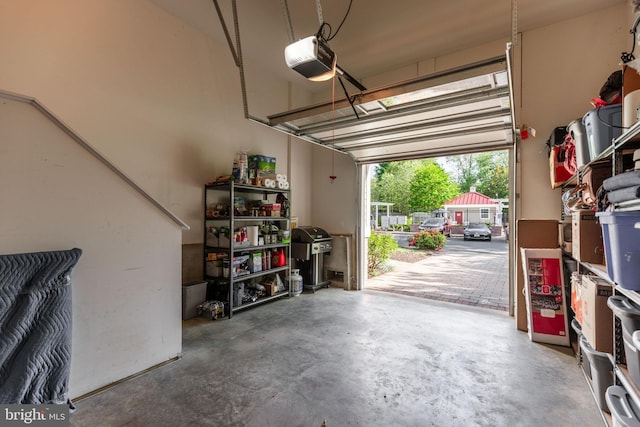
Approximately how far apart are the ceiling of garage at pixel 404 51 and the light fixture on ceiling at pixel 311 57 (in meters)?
0.55

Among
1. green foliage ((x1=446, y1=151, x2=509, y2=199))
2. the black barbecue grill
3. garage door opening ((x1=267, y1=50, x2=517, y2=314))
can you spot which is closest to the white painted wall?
garage door opening ((x1=267, y1=50, x2=517, y2=314))

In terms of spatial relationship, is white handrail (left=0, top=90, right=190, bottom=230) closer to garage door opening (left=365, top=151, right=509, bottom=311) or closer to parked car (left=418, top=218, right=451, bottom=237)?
garage door opening (left=365, top=151, right=509, bottom=311)

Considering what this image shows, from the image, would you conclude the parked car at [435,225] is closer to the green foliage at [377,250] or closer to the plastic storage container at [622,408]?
the green foliage at [377,250]

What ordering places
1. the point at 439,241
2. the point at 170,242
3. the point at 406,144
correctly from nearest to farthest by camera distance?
the point at 170,242
the point at 406,144
the point at 439,241

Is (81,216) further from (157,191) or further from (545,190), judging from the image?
(545,190)

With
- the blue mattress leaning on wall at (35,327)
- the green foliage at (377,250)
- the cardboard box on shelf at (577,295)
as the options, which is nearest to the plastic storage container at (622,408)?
the cardboard box on shelf at (577,295)

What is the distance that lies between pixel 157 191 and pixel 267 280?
7.23 ft

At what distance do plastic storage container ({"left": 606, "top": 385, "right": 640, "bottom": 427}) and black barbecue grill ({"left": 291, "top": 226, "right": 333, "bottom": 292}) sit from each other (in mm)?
3857

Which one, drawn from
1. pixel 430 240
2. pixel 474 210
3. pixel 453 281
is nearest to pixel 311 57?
pixel 453 281

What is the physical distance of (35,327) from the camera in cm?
179

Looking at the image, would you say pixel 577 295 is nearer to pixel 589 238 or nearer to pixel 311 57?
pixel 589 238

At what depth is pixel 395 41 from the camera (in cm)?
414

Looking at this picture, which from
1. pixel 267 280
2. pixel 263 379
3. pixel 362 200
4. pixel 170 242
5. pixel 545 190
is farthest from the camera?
pixel 362 200

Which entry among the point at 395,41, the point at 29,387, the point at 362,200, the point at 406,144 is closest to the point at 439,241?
the point at 362,200
